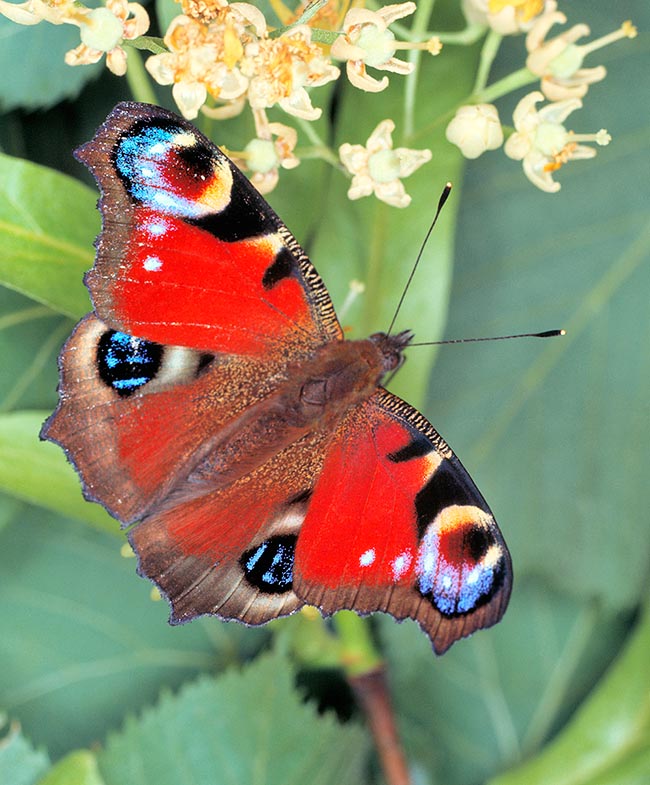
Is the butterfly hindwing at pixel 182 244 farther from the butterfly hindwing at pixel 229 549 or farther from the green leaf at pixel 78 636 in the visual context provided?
the green leaf at pixel 78 636

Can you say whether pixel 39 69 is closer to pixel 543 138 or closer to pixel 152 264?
pixel 152 264

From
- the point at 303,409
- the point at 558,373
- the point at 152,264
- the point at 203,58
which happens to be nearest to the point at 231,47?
the point at 203,58

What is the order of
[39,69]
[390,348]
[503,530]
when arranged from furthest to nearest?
[503,530] < [39,69] < [390,348]

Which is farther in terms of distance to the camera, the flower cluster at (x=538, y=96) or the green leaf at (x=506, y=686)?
the green leaf at (x=506, y=686)

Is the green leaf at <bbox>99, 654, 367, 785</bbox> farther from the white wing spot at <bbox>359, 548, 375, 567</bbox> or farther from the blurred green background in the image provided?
the white wing spot at <bbox>359, 548, 375, 567</bbox>

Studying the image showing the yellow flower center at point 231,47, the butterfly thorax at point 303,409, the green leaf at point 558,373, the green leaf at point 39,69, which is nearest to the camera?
the yellow flower center at point 231,47

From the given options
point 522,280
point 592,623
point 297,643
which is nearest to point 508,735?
point 592,623

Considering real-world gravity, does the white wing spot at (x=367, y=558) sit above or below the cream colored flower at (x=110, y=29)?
below

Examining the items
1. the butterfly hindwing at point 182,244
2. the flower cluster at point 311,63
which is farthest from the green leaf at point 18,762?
the flower cluster at point 311,63
